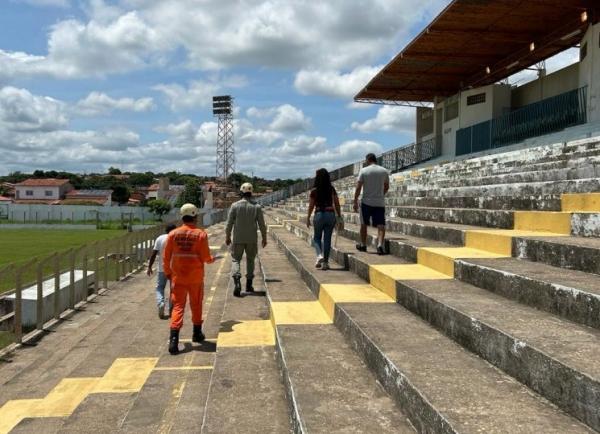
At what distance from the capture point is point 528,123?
1752 cm

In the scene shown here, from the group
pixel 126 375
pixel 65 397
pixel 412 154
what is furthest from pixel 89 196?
pixel 65 397

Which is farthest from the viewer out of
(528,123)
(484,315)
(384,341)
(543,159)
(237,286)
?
(528,123)

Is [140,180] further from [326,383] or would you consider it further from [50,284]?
[326,383]

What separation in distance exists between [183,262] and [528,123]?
15.2 metres

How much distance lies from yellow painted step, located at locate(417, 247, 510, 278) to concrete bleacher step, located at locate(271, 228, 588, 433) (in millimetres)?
707

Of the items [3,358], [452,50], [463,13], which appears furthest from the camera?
[452,50]

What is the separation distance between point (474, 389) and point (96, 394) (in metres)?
3.42

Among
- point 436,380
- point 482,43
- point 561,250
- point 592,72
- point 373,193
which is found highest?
point 482,43

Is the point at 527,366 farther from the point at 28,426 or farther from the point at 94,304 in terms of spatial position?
the point at 94,304

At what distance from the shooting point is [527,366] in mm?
2578

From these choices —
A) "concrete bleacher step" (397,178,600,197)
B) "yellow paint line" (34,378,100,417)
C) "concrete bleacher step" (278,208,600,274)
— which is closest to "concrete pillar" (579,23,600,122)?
"concrete bleacher step" (397,178,600,197)

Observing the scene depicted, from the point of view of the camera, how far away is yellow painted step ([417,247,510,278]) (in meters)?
4.90

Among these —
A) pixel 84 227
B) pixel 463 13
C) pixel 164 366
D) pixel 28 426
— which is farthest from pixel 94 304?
pixel 84 227

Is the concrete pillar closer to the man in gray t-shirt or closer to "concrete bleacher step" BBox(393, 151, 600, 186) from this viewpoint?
"concrete bleacher step" BBox(393, 151, 600, 186)
